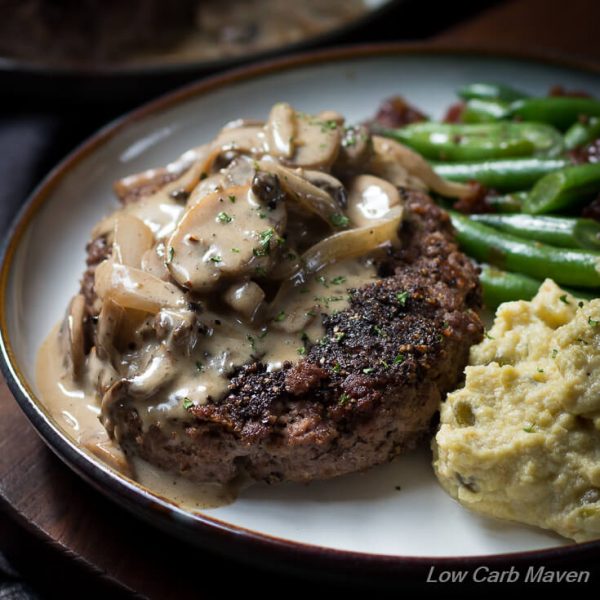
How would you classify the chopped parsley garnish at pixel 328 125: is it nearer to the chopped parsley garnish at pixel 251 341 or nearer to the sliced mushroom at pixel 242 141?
the sliced mushroom at pixel 242 141

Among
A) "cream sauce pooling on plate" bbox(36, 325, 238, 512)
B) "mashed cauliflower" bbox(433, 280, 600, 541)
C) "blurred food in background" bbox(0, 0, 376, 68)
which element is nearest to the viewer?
"mashed cauliflower" bbox(433, 280, 600, 541)

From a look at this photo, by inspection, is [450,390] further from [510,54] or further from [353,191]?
[510,54]

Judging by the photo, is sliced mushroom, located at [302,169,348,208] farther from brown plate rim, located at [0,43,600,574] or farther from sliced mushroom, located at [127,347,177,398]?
brown plate rim, located at [0,43,600,574]

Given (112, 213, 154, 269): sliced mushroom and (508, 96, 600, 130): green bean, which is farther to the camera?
(508, 96, 600, 130): green bean

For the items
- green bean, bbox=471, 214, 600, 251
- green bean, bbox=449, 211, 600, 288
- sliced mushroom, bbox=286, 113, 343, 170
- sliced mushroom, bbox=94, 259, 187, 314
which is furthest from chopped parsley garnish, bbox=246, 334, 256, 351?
green bean, bbox=471, 214, 600, 251

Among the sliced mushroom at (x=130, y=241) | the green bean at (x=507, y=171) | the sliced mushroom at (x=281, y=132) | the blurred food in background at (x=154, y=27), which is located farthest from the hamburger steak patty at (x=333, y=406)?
the blurred food in background at (x=154, y=27)

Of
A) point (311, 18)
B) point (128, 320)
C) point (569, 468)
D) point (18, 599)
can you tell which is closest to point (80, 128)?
point (311, 18)

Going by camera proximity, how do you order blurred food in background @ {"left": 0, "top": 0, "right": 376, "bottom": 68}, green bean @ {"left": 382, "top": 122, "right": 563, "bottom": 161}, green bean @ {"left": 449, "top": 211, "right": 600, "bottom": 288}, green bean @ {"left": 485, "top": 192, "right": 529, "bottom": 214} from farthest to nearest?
blurred food in background @ {"left": 0, "top": 0, "right": 376, "bottom": 68} < green bean @ {"left": 382, "top": 122, "right": 563, "bottom": 161} < green bean @ {"left": 485, "top": 192, "right": 529, "bottom": 214} < green bean @ {"left": 449, "top": 211, "right": 600, "bottom": 288}
